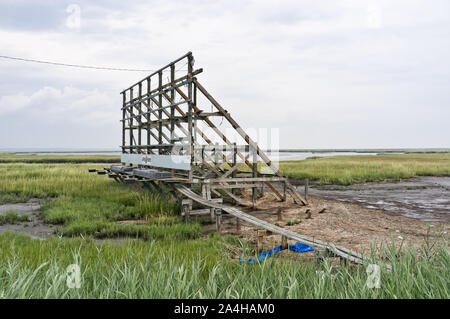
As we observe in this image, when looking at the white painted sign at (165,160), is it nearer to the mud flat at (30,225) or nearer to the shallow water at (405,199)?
the mud flat at (30,225)

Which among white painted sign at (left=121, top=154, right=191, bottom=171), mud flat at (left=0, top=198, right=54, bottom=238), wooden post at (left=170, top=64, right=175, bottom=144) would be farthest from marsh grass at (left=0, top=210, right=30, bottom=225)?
wooden post at (left=170, top=64, right=175, bottom=144)

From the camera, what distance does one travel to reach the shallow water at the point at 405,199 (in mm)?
13048

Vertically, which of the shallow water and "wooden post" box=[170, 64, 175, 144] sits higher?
"wooden post" box=[170, 64, 175, 144]

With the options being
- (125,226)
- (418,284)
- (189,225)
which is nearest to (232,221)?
(189,225)

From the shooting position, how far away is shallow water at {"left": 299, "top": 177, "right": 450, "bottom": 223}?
1305 centimetres

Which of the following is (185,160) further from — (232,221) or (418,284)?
(418,284)

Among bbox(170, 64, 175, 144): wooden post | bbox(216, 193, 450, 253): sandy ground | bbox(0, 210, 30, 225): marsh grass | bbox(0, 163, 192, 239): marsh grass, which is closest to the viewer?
bbox(216, 193, 450, 253): sandy ground

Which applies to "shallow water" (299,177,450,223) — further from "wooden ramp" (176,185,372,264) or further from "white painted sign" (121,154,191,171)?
"white painted sign" (121,154,191,171)

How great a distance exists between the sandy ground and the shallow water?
1.34m

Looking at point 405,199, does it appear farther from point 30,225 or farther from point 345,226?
point 30,225

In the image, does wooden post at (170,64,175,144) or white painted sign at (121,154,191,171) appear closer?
white painted sign at (121,154,191,171)

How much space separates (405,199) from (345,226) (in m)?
8.40

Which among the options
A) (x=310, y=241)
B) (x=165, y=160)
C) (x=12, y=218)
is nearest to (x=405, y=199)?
(x=165, y=160)

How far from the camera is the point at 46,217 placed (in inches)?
428
